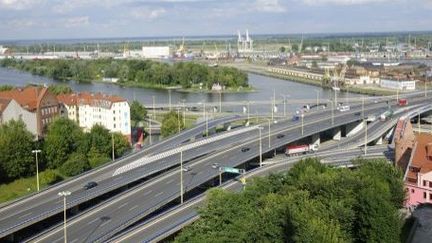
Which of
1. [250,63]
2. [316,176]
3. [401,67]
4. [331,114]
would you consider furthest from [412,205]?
[250,63]

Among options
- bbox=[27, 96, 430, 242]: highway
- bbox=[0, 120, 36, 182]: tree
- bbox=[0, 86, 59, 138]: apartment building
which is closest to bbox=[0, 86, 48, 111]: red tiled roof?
bbox=[0, 86, 59, 138]: apartment building

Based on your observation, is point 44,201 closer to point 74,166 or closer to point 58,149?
point 74,166

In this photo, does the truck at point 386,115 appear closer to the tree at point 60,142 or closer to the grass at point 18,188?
the tree at point 60,142

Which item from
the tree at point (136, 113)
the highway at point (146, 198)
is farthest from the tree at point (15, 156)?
the tree at point (136, 113)

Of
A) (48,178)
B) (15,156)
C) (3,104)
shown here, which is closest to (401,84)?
(3,104)

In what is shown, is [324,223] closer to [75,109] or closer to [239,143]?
[239,143]

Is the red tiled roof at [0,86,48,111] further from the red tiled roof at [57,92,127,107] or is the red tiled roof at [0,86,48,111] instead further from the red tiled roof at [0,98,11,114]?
the red tiled roof at [57,92,127,107]
